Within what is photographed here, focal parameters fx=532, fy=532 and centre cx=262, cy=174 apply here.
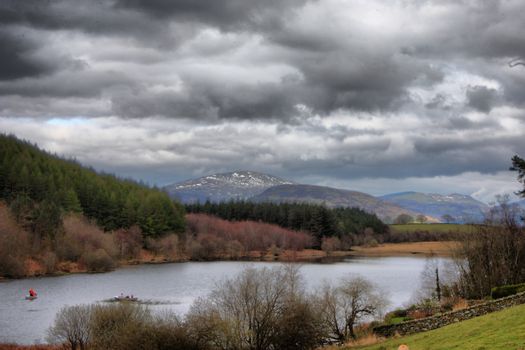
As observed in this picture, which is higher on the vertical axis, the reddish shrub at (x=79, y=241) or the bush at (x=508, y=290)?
the reddish shrub at (x=79, y=241)

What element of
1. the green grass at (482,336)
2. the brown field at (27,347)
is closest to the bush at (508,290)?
the green grass at (482,336)

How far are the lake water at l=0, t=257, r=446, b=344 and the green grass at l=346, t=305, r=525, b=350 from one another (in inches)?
1508

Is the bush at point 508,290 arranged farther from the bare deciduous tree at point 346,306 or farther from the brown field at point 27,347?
Answer: the brown field at point 27,347

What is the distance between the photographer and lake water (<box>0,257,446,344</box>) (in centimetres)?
6256

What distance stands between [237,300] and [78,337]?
45.7ft

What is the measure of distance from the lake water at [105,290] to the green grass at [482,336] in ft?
126

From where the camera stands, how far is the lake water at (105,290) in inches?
2463

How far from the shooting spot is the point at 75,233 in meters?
143

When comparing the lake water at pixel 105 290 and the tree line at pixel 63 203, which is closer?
the lake water at pixel 105 290

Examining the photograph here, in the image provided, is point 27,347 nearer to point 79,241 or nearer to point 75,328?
point 75,328

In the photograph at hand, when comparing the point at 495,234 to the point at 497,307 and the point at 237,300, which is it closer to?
the point at 497,307

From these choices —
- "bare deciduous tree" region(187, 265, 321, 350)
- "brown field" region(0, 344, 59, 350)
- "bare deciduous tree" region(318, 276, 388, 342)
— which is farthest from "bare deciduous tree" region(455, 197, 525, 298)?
"brown field" region(0, 344, 59, 350)

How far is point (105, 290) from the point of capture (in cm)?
8988

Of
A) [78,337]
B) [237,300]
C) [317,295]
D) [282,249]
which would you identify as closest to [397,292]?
[317,295]
